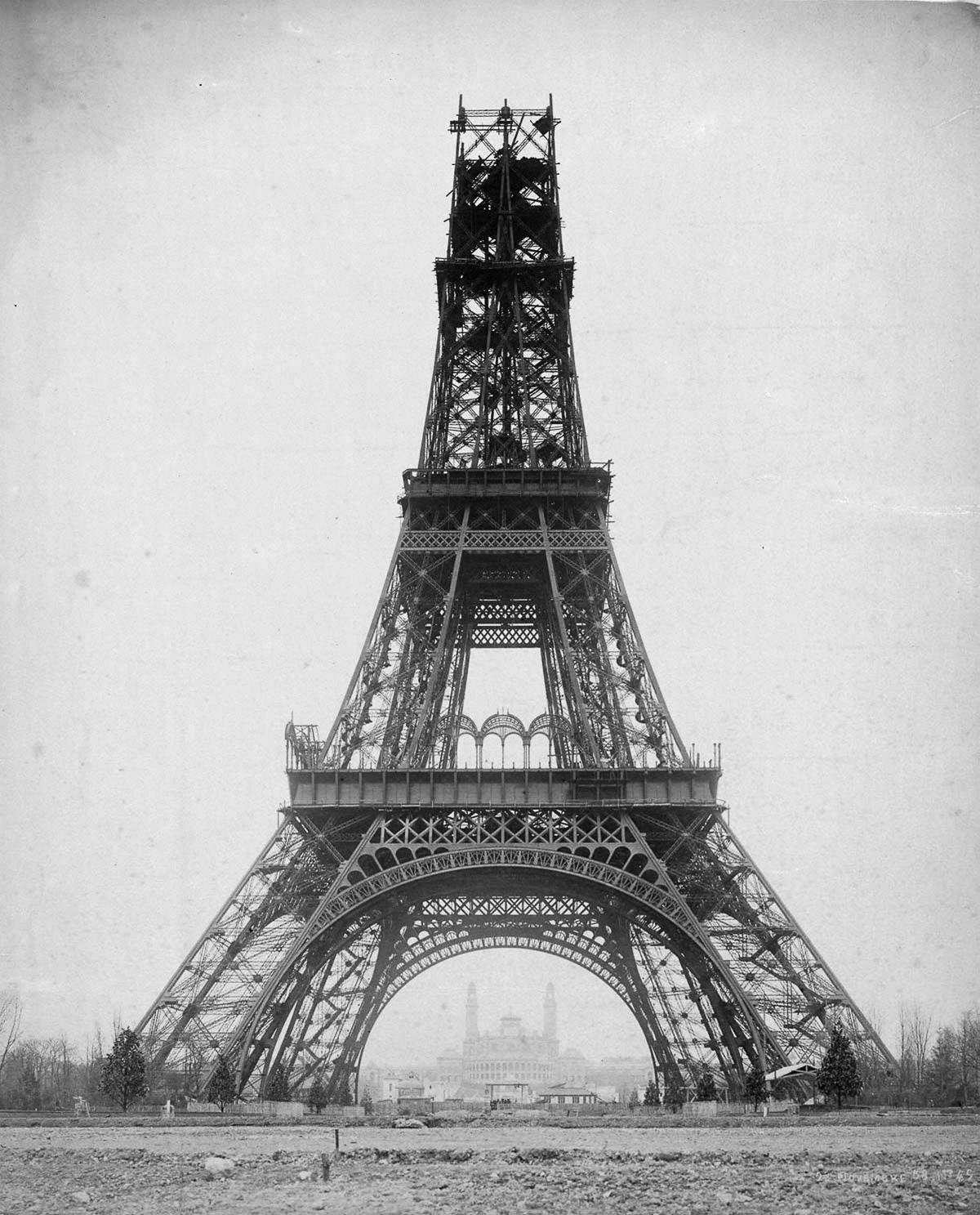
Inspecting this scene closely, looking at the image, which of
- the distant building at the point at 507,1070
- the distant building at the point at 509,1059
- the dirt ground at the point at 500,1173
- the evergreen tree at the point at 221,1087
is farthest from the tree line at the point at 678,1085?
the distant building at the point at 509,1059

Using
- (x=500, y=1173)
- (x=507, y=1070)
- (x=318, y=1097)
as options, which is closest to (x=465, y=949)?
(x=318, y=1097)

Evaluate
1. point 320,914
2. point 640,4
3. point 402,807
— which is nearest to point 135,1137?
point 320,914

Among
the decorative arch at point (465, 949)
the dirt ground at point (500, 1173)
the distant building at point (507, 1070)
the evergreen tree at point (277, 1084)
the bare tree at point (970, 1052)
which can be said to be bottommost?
the distant building at point (507, 1070)

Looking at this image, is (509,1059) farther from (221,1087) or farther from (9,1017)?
(221,1087)

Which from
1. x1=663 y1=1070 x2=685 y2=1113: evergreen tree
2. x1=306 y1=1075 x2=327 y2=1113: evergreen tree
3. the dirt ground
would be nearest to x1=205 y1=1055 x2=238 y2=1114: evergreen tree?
x1=306 y1=1075 x2=327 y2=1113: evergreen tree

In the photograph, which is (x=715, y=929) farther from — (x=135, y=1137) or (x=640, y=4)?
(x=640, y=4)

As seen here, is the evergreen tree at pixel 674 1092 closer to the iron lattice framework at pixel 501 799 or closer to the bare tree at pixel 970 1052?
the iron lattice framework at pixel 501 799

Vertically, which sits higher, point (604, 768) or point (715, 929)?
point (604, 768)
